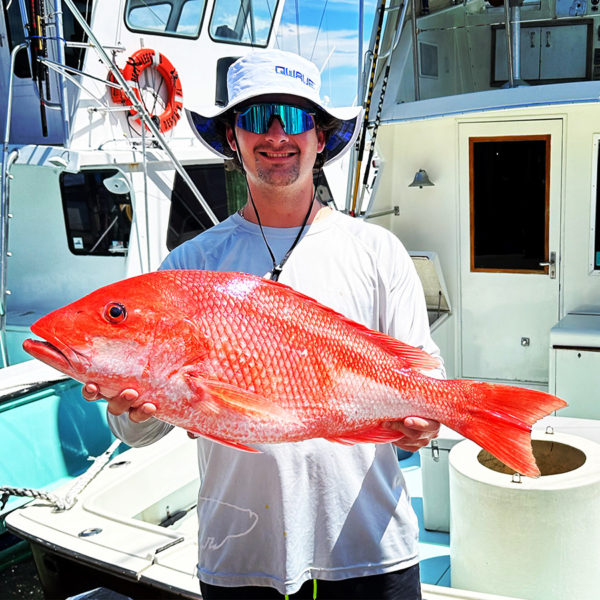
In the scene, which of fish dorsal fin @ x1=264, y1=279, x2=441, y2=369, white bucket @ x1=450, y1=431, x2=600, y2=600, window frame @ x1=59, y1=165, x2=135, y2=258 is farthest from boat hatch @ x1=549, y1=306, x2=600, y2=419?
fish dorsal fin @ x1=264, y1=279, x2=441, y2=369

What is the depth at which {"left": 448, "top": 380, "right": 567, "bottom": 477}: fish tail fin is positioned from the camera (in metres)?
1.66

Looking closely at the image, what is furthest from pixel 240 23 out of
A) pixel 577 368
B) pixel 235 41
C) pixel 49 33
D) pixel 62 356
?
pixel 62 356

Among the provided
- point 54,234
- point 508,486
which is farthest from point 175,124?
point 508,486

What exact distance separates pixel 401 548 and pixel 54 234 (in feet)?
21.3

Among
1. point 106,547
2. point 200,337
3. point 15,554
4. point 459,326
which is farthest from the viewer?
point 459,326

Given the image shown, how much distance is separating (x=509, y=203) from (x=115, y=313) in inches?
225

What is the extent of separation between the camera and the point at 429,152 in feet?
23.0

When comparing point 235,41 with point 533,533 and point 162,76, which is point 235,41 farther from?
point 533,533

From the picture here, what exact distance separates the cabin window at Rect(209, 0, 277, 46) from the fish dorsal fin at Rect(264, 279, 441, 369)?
7.36 m

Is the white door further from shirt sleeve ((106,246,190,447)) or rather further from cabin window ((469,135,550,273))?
shirt sleeve ((106,246,190,447))

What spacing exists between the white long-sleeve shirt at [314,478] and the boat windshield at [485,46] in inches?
223

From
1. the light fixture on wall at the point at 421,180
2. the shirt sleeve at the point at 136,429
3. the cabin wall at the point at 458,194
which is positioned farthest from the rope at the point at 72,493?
the light fixture on wall at the point at 421,180

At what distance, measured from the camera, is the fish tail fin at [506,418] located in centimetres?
166

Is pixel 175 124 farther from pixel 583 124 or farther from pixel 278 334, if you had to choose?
pixel 278 334
